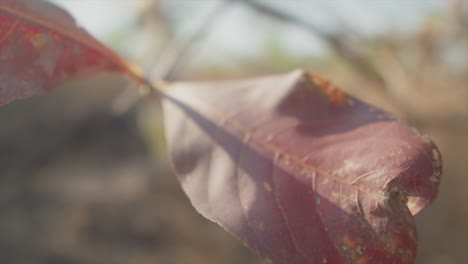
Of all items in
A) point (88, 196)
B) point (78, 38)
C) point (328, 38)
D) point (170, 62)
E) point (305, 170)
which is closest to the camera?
point (305, 170)

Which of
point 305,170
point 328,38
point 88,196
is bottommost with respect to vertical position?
point 305,170

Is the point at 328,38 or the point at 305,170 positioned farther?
the point at 328,38

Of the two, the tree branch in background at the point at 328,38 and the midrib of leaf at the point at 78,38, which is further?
the tree branch in background at the point at 328,38

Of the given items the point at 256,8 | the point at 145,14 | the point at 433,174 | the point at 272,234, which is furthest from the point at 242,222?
the point at 145,14

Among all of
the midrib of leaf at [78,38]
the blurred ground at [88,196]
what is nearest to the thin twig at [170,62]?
the midrib of leaf at [78,38]

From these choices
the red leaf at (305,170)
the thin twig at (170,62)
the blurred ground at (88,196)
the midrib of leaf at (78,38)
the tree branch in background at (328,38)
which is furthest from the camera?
the blurred ground at (88,196)

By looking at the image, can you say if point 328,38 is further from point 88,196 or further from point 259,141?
point 88,196

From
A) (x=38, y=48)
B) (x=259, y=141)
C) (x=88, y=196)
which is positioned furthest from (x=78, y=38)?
(x=88, y=196)

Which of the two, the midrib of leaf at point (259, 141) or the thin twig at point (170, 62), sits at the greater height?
the thin twig at point (170, 62)

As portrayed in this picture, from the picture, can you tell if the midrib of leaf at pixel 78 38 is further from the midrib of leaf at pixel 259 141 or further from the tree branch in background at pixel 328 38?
the tree branch in background at pixel 328 38
